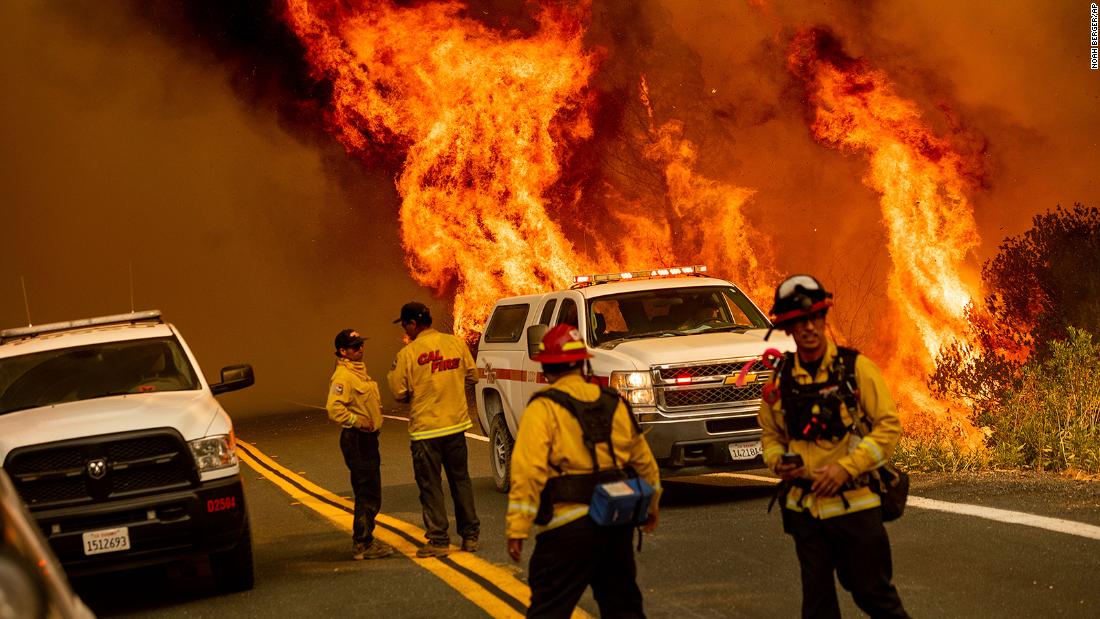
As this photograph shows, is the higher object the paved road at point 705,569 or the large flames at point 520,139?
the large flames at point 520,139

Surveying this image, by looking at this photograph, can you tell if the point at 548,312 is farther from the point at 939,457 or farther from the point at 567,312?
the point at 939,457

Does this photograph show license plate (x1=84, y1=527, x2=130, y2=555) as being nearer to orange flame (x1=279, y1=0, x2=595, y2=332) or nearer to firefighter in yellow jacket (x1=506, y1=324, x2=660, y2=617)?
firefighter in yellow jacket (x1=506, y1=324, x2=660, y2=617)

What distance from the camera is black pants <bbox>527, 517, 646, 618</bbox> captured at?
5.17m

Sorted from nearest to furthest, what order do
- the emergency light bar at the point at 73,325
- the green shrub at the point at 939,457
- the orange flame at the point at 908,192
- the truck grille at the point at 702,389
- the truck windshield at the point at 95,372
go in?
the truck windshield at the point at 95,372, the emergency light bar at the point at 73,325, the truck grille at the point at 702,389, the green shrub at the point at 939,457, the orange flame at the point at 908,192

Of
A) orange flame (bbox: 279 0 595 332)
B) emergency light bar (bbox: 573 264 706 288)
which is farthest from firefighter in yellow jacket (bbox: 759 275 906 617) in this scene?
orange flame (bbox: 279 0 595 332)

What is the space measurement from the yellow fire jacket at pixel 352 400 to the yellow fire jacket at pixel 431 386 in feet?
1.03

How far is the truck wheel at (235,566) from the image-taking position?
8773 millimetres

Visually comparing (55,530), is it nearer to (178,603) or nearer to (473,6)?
(178,603)

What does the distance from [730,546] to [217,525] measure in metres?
3.59

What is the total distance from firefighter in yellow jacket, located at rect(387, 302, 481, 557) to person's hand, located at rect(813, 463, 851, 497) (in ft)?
15.8

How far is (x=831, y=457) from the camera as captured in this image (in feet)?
17.4

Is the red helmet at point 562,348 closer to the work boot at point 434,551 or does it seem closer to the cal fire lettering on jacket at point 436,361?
the cal fire lettering on jacket at point 436,361

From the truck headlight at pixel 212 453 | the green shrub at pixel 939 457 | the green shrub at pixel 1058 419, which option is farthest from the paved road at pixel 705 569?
the truck headlight at pixel 212 453

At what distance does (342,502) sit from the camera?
43.0 ft
